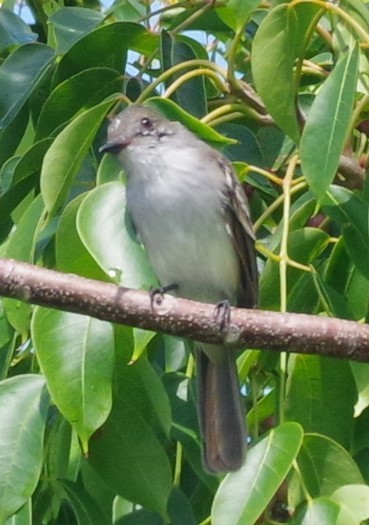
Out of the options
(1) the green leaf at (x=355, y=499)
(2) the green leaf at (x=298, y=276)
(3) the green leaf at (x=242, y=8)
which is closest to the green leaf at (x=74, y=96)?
(3) the green leaf at (x=242, y=8)

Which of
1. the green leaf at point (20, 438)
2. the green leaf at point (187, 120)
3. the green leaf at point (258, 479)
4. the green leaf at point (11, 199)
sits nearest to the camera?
the green leaf at point (258, 479)

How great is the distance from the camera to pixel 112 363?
2068 millimetres

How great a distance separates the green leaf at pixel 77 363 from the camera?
201 centimetres

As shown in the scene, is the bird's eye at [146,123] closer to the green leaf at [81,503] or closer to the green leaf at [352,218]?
the green leaf at [352,218]

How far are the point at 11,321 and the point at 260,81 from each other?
0.61 metres

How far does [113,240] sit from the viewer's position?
2109 mm

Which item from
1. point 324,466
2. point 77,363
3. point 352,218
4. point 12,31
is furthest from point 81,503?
point 12,31

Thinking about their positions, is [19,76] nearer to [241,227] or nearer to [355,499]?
[241,227]

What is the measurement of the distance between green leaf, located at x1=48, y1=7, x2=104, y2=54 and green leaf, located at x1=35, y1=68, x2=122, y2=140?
0.33ft

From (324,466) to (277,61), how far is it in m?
0.71

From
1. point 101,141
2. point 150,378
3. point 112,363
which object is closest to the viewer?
point 112,363

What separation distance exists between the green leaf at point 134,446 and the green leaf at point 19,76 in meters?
0.72

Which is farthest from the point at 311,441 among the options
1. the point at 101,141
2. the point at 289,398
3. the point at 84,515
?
the point at 101,141

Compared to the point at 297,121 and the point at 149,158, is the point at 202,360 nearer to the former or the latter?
the point at 149,158
